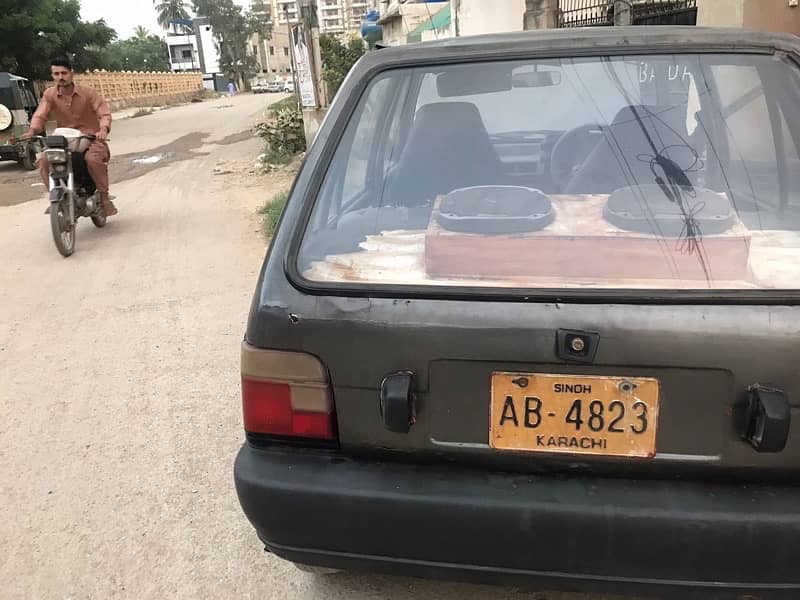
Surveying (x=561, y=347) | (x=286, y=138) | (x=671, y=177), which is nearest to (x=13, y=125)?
(x=286, y=138)

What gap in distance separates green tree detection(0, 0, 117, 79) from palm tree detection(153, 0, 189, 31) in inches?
3083

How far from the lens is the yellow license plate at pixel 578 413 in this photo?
164 centimetres

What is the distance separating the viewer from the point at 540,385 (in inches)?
65.7

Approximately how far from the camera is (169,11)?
322ft

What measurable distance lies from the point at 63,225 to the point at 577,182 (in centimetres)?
587

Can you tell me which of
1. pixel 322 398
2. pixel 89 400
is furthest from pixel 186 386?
pixel 322 398

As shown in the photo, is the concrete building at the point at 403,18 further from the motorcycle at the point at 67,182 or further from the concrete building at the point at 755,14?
the motorcycle at the point at 67,182

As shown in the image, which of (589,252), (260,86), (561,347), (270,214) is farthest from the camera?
(260,86)

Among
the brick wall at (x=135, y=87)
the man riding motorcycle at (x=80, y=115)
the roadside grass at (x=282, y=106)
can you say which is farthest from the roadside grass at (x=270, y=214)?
the brick wall at (x=135, y=87)

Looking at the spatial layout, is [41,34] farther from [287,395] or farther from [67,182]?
[287,395]

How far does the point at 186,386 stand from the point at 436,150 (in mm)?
2218

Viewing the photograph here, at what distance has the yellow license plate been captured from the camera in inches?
64.6

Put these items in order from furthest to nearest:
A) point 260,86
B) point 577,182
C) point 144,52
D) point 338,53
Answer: point 260,86, point 144,52, point 338,53, point 577,182

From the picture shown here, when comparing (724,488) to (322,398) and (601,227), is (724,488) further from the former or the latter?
(322,398)
